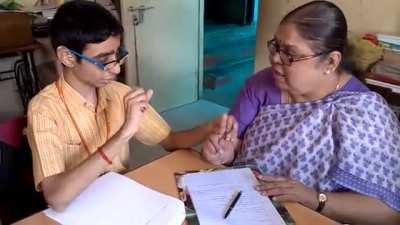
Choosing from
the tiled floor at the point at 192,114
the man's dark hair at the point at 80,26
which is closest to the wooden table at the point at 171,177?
the man's dark hair at the point at 80,26

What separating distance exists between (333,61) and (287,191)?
43 cm

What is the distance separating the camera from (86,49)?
1.28m

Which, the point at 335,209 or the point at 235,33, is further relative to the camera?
the point at 235,33

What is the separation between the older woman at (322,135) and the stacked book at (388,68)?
0.40 metres

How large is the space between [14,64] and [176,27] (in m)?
1.32

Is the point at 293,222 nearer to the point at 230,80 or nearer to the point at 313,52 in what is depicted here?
the point at 313,52

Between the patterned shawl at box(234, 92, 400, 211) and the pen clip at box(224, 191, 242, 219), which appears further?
the patterned shawl at box(234, 92, 400, 211)

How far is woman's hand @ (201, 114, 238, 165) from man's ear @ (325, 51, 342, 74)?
1.13ft

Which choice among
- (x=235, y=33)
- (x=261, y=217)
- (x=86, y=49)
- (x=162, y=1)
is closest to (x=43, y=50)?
(x=162, y=1)

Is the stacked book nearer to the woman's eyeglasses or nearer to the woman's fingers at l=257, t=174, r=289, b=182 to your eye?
the woman's fingers at l=257, t=174, r=289, b=182

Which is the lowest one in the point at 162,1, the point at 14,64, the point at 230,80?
the point at 230,80

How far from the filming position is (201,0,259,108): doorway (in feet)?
13.7

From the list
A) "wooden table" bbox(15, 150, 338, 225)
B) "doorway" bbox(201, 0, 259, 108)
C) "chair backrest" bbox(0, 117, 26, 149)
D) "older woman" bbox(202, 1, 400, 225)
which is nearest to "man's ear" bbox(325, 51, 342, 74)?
"older woman" bbox(202, 1, 400, 225)

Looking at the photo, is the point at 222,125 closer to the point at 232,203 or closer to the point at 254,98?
the point at 254,98
